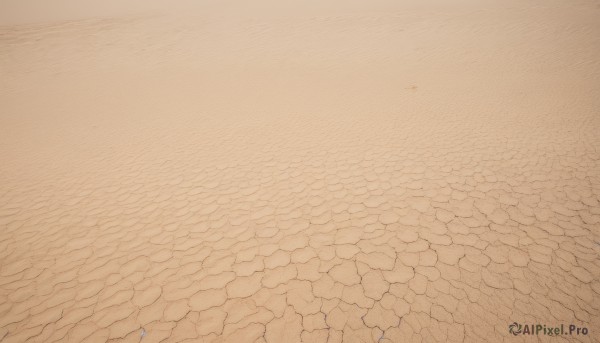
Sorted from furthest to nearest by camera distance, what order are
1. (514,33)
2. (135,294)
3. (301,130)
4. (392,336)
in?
(514,33)
(301,130)
(135,294)
(392,336)

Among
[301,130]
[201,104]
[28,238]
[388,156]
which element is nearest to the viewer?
[28,238]

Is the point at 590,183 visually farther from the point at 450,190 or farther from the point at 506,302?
the point at 506,302

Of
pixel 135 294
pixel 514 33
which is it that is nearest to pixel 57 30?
pixel 135 294

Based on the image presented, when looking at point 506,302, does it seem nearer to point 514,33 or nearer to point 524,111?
point 524,111

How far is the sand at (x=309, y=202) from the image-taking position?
2.46 meters

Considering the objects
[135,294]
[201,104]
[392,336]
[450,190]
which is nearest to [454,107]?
[450,190]

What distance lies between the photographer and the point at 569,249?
9.36 ft

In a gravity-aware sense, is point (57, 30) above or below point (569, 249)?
above

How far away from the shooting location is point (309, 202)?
12.4 ft

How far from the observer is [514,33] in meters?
11.0

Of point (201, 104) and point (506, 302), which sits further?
point (201, 104)

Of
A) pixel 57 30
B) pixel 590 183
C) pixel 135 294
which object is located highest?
pixel 57 30

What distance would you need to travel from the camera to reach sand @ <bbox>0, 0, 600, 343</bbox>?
2457 mm

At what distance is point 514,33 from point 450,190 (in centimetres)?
1151
